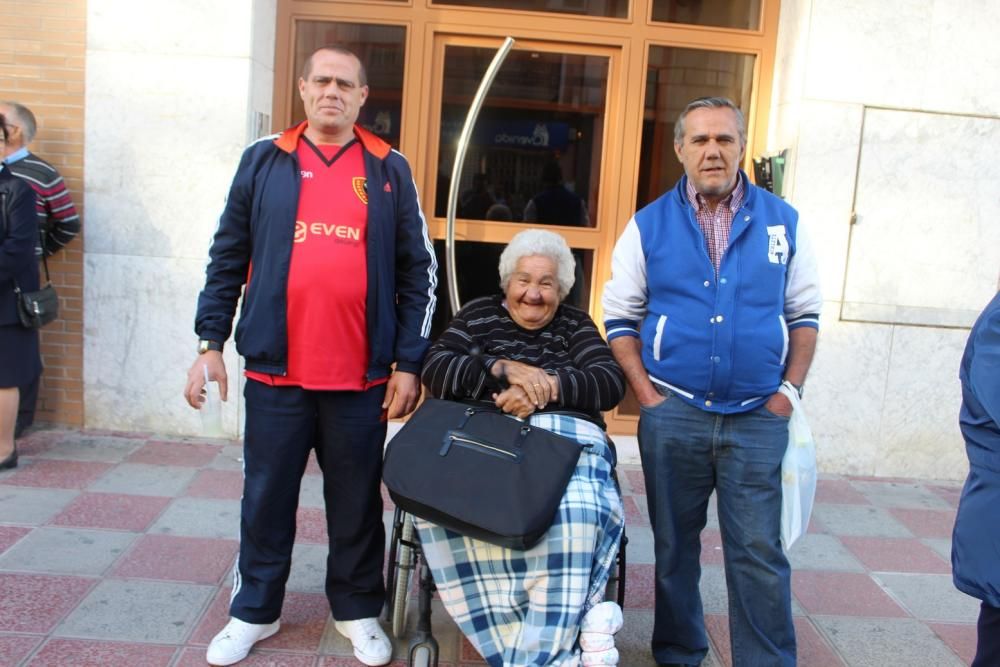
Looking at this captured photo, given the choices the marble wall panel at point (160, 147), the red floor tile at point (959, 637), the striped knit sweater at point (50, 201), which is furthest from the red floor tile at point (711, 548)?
the striped knit sweater at point (50, 201)

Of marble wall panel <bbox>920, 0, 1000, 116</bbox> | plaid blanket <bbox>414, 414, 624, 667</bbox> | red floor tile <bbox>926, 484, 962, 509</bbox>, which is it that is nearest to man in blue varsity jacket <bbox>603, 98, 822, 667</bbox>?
plaid blanket <bbox>414, 414, 624, 667</bbox>

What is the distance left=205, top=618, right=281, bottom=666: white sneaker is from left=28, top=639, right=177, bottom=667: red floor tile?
156mm

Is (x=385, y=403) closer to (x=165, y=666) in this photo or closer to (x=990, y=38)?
(x=165, y=666)

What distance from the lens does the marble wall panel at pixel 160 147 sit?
17.3 feet

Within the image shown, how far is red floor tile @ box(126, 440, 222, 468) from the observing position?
514 cm

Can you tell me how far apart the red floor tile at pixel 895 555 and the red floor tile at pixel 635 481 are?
109cm

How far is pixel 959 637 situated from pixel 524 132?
352 cm

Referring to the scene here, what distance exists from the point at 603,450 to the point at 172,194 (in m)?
3.41

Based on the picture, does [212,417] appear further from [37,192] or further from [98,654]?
[98,654]

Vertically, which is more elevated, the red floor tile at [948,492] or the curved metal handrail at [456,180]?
the curved metal handrail at [456,180]

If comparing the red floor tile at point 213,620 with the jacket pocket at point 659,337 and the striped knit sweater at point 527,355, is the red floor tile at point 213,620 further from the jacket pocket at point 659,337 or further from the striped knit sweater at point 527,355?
the jacket pocket at point 659,337

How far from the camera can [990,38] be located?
5363 millimetres

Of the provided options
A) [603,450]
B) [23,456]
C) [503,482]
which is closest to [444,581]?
[503,482]

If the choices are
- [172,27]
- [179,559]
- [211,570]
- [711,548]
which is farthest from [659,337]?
[172,27]
